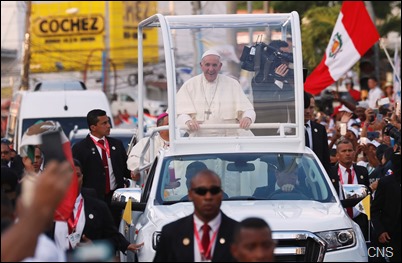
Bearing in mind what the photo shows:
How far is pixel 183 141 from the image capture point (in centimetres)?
1178

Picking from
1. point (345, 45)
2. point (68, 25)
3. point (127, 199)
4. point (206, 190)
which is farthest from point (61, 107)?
point (68, 25)

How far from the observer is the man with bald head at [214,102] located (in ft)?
41.5

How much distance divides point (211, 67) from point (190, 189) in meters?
5.12

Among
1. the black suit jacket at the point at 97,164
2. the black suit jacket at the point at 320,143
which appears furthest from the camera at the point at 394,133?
the black suit jacket at the point at 97,164

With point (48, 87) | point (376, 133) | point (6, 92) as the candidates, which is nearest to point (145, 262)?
point (376, 133)

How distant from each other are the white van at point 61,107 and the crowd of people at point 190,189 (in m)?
5.19

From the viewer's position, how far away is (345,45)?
22625mm

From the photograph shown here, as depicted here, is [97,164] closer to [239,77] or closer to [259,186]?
[239,77]

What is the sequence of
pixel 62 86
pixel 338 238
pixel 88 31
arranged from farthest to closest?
pixel 88 31 < pixel 62 86 < pixel 338 238

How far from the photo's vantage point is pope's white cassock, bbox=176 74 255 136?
1275cm

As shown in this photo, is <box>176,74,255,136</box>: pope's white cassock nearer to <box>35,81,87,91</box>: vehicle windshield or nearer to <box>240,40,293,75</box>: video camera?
<box>240,40,293,75</box>: video camera

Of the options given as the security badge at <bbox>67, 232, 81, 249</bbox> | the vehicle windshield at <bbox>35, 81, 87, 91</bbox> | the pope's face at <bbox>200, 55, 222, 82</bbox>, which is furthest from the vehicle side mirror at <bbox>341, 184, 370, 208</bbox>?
the vehicle windshield at <bbox>35, 81, 87, 91</bbox>

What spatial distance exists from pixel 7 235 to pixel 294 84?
7.12m

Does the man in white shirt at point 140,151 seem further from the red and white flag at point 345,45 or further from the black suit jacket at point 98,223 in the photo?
the red and white flag at point 345,45
